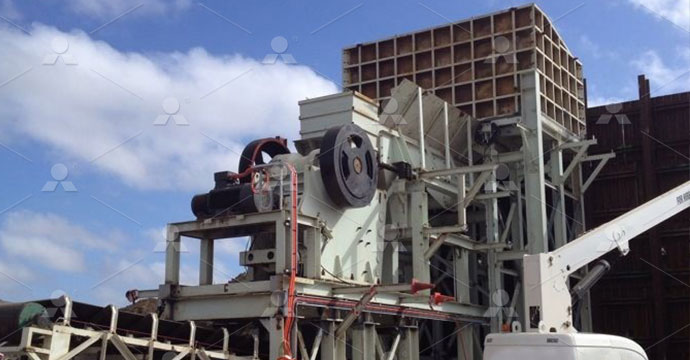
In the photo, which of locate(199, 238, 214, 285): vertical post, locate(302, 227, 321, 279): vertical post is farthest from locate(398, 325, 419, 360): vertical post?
locate(199, 238, 214, 285): vertical post

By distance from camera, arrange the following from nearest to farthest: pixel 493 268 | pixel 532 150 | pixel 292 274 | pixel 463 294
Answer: pixel 292 274 < pixel 463 294 < pixel 493 268 < pixel 532 150

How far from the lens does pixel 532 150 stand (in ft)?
60.5

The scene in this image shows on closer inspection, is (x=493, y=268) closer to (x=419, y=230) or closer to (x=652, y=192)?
(x=419, y=230)

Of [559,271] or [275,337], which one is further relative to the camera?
[275,337]

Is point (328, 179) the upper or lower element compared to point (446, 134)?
lower

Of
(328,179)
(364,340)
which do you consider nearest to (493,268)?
(364,340)

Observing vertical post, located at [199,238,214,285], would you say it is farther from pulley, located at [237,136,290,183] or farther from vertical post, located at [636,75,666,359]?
vertical post, located at [636,75,666,359]

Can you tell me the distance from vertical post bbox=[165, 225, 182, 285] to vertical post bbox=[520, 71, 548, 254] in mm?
8091

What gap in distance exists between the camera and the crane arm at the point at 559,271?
1090 cm

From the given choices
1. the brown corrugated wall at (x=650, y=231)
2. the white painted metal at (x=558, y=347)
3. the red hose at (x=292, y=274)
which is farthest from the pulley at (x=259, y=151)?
the brown corrugated wall at (x=650, y=231)

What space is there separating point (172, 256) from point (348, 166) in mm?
3142

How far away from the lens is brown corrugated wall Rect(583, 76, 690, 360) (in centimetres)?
2069

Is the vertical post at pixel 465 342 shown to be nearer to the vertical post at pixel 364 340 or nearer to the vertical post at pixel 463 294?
the vertical post at pixel 463 294

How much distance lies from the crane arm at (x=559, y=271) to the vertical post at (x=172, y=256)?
18.1ft
